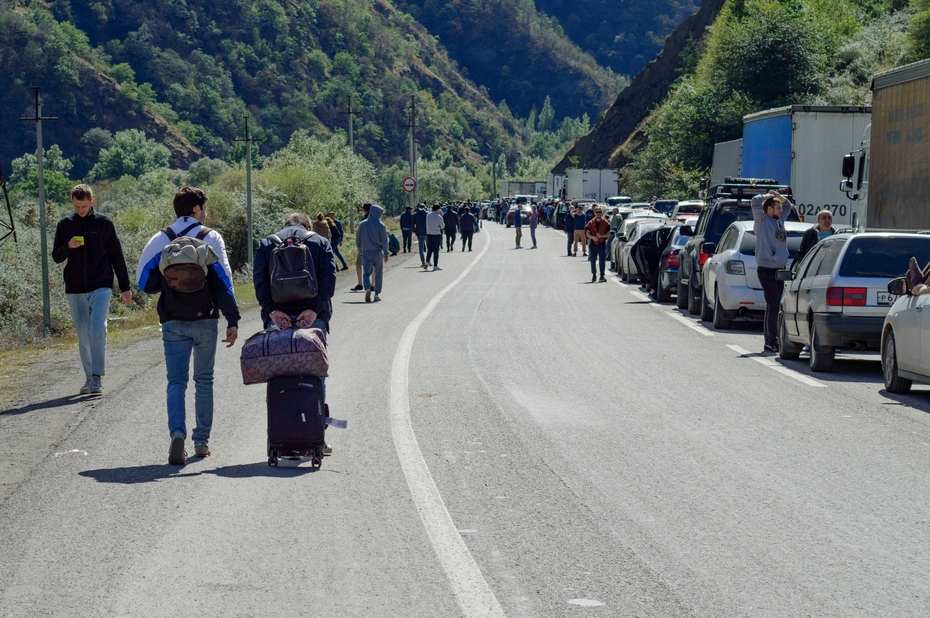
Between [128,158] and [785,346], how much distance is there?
116976mm

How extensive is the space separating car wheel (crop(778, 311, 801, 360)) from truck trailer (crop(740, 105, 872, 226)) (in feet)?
42.5

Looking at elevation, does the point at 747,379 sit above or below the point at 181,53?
below

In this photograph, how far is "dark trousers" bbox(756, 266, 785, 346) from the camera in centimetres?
1517

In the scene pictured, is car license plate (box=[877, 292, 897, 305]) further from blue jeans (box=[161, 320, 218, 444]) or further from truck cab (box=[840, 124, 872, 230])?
truck cab (box=[840, 124, 872, 230])

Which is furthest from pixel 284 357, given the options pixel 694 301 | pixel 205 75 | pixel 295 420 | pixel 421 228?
pixel 205 75

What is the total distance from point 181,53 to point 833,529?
168 meters

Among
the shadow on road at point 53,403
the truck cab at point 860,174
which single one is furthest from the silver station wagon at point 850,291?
the truck cab at point 860,174

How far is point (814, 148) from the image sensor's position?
2683cm

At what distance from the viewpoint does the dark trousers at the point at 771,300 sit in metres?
15.2

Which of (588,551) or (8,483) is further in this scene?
(8,483)

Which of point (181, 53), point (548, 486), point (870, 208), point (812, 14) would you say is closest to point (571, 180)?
point (812, 14)

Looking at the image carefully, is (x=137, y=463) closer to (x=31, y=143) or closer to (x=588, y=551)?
(x=588, y=551)

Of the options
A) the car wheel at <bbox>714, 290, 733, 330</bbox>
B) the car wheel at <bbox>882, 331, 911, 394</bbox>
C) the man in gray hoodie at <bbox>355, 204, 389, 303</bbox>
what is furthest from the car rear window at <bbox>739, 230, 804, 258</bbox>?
the man in gray hoodie at <bbox>355, 204, 389, 303</bbox>

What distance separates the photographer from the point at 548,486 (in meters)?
7.35
